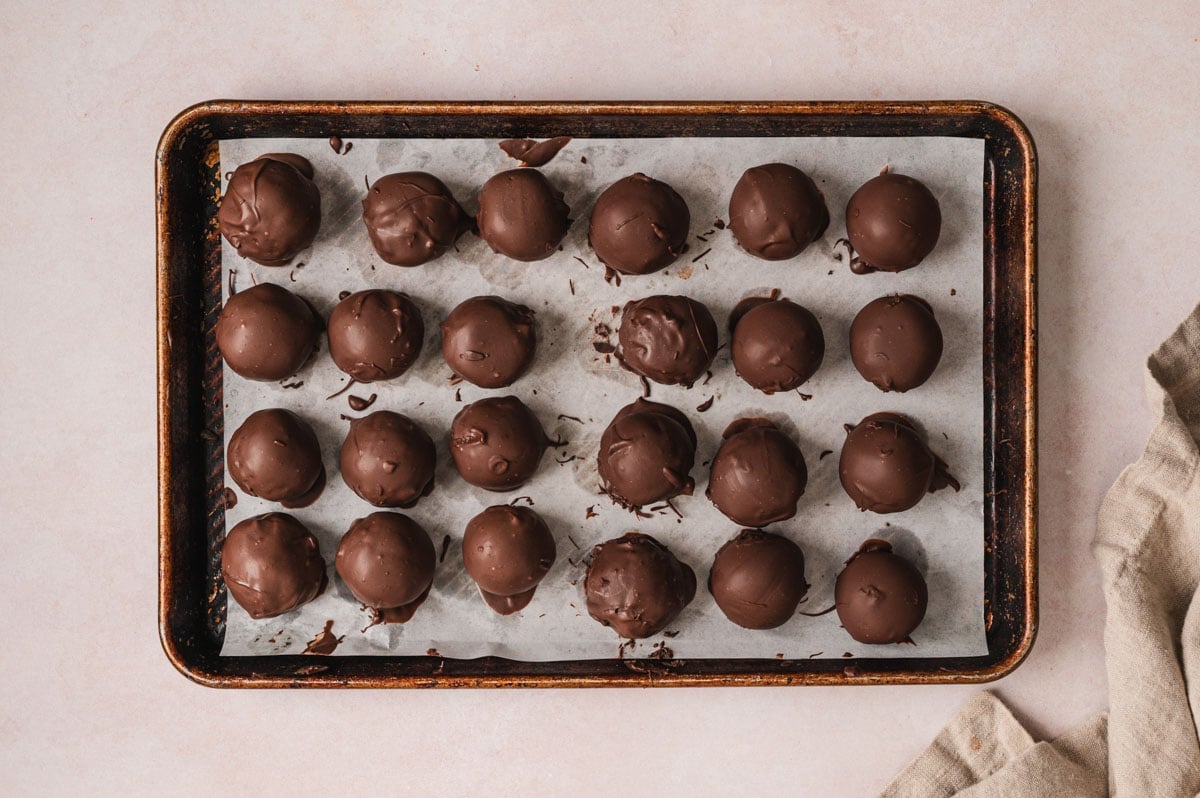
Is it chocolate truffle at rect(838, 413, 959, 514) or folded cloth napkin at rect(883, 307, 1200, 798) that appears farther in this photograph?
folded cloth napkin at rect(883, 307, 1200, 798)

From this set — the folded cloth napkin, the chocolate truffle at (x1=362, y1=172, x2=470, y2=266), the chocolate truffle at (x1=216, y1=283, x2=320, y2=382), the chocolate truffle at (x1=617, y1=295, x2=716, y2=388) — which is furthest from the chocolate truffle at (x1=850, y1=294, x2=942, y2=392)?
the chocolate truffle at (x1=216, y1=283, x2=320, y2=382)

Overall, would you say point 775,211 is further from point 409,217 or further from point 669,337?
point 409,217

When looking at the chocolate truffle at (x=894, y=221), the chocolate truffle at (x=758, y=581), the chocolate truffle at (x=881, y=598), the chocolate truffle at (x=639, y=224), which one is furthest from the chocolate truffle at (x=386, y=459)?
the chocolate truffle at (x=894, y=221)

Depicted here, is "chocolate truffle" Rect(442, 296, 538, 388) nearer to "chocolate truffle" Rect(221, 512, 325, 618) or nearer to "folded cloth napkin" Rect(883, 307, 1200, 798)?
"chocolate truffle" Rect(221, 512, 325, 618)

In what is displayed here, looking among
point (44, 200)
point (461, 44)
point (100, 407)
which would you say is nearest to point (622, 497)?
point (461, 44)

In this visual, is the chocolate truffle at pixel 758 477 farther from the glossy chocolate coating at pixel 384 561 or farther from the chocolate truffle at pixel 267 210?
the chocolate truffle at pixel 267 210

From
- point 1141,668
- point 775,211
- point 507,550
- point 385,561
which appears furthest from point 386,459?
point 1141,668
